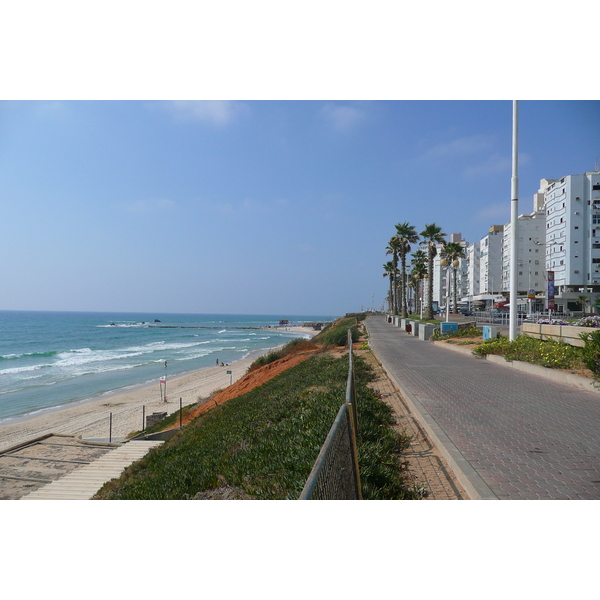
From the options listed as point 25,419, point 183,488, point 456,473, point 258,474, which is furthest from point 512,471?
point 25,419

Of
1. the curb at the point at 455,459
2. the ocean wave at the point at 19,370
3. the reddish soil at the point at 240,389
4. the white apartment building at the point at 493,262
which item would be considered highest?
the white apartment building at the point at 493,262

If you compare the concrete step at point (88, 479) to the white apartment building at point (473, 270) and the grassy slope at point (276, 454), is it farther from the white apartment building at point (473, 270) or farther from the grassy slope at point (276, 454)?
the white apartment building at point (473, 270)

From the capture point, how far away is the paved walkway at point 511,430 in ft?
14.0

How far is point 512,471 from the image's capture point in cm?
453

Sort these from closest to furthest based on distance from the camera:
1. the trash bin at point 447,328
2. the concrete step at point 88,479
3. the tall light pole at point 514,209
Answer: the concrete step at point 88,479, the tall light pole at point 514,209, the trash bin at point 447,328

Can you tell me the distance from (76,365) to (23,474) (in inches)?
1473

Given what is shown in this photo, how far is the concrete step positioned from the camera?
10302 millimetres

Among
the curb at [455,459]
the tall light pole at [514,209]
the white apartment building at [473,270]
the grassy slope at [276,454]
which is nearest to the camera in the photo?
the curb at [455,459]

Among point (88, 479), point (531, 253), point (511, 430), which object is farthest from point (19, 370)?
point (531, 253)

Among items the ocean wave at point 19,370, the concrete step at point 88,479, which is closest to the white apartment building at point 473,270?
the ocean wave at point 19,370

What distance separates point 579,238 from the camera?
58531mm

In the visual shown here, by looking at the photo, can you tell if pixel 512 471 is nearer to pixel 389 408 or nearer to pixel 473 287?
pixel 389 408

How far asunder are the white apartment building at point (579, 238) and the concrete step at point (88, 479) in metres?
57.9

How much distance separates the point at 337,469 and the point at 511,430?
3.77 meters
